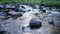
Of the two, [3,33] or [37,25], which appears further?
[37,25]

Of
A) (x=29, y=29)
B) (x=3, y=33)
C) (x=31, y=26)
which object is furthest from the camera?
(x=31, y=26)

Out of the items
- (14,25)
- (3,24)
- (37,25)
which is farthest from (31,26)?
(3,24)

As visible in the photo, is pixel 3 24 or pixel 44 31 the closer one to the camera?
pixel 44 31

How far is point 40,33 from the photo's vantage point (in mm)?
9797

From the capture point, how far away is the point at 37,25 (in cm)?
1119

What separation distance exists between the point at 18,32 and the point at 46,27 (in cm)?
196

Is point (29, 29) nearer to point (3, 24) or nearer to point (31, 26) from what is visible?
point (31, 26)

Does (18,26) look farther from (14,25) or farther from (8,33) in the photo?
(8,33)

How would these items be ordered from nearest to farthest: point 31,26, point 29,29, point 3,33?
1. point 3,33
2. point 29,29
3. point 31,26

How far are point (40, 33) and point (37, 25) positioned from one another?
4.73 feet

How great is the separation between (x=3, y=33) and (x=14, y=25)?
6.54 feet

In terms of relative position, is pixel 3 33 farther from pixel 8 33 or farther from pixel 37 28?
pixel 37 28

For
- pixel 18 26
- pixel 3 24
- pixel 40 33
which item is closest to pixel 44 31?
pixel 40 33

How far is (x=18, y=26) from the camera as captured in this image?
11312 millimetres
